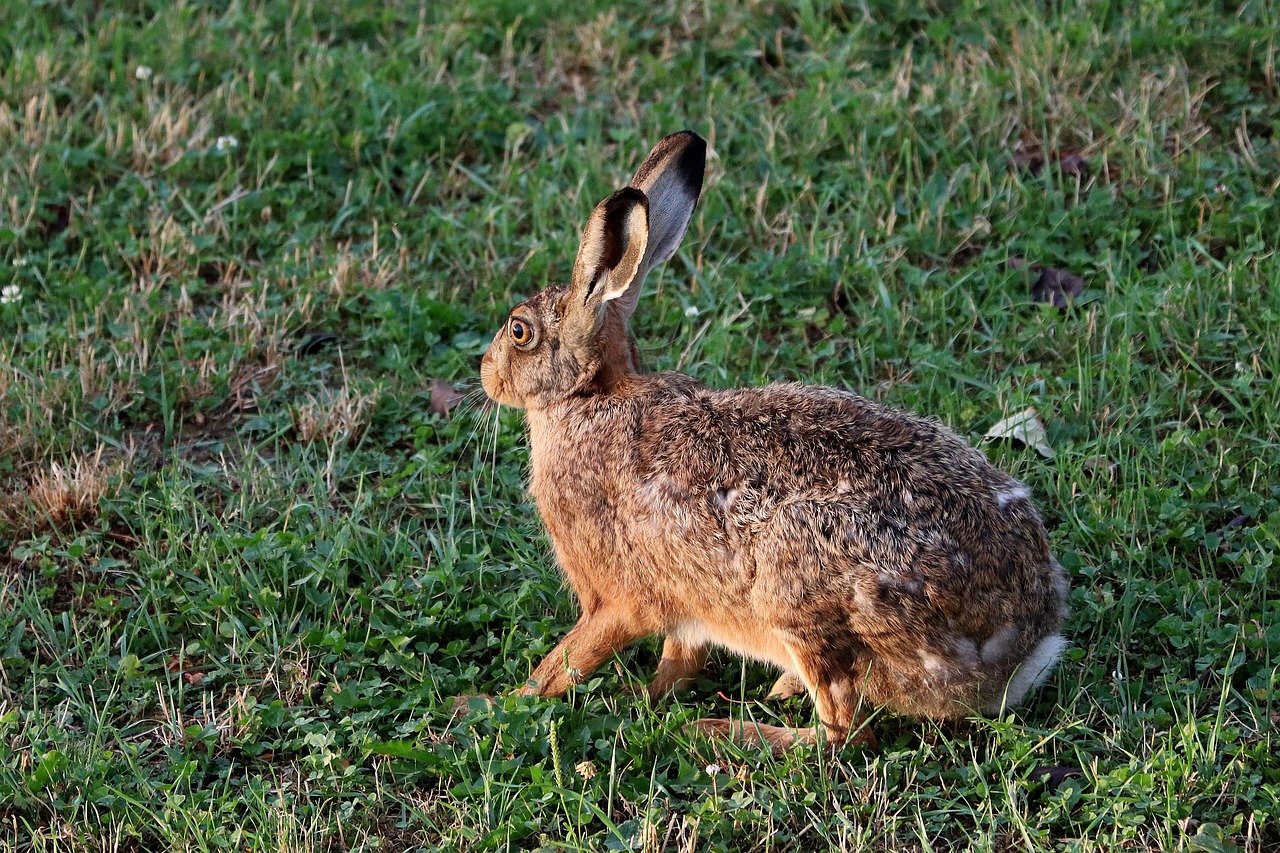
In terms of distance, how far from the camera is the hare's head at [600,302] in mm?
4578

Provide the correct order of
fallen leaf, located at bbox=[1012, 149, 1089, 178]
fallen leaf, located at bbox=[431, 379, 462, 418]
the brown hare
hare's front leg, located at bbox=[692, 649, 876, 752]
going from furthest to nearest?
fallen leaf, located at bbox=[1012, 149, 1089, 178], fallen leaf, located at bbox=[431, 379, 462, 418], hare's front leg, located at bbox=[692, 649, 876, 752], the brown hare

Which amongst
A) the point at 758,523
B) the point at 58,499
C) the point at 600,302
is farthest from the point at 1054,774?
the point at 58,499

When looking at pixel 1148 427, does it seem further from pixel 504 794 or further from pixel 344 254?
pixel 344 254

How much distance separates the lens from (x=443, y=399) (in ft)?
19.0

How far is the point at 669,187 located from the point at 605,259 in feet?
1.08

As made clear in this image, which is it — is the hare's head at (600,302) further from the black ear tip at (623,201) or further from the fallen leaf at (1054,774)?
the fallen leaf at (1054,774)

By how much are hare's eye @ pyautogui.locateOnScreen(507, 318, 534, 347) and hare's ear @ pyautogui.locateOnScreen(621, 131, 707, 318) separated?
1.16 ft

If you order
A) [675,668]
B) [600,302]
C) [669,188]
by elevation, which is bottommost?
[675,668]

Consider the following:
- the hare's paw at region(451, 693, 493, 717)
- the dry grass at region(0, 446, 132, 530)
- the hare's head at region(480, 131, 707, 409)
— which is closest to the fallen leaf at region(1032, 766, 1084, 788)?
the hare's paw at region(451, 693, 493, 717)

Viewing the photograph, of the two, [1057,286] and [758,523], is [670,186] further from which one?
[1057,286]

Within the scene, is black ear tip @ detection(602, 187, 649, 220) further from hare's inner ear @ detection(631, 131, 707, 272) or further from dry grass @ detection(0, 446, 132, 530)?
dry grass @ detection(0, 446, 132, 530)

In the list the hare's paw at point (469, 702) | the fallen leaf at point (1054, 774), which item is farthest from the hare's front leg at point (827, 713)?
the hare's paw at point (469, 702)

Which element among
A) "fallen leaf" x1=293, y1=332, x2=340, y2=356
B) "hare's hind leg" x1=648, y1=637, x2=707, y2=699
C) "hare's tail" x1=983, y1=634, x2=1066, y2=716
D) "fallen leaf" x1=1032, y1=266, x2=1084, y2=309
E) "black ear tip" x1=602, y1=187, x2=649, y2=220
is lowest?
"hare's hind leg" x1=648, y1=637, x2=707, y2=699

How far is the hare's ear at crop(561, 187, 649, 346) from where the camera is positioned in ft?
14.7
